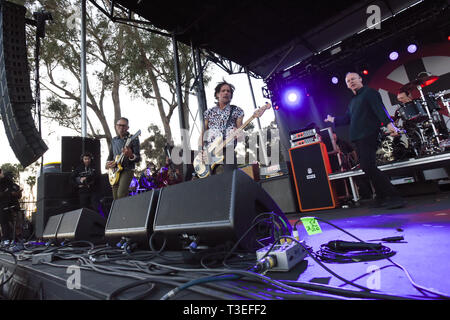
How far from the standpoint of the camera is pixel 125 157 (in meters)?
3.09

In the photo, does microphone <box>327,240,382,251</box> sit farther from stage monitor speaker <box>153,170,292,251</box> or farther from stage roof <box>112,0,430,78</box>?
stage roof <box>112,0,430,78</box>

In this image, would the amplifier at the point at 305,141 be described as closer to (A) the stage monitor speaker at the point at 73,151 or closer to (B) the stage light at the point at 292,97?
(A) the stage monitor speaker at the point at 73,151

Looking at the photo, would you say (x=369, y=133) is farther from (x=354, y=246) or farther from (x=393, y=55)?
(x=393, y=55)

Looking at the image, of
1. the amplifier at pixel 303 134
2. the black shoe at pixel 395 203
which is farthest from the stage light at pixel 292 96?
the black shoe at pixel 395 203

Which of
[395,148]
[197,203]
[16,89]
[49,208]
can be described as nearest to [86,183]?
[49,208]

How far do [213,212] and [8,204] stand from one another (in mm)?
5450

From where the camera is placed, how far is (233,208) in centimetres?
107

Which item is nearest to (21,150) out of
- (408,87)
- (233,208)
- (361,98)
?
(233,208)

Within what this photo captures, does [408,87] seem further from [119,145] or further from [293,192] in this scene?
[119,145]

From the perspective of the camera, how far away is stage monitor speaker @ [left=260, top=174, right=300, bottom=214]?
4312mm

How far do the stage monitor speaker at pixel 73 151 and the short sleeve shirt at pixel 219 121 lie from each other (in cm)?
253
